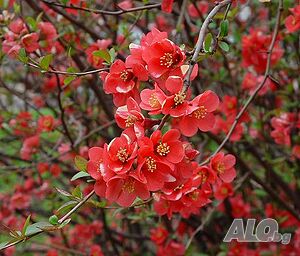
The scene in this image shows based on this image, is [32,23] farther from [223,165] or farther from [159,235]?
[159,235]

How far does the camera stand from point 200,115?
3.40 ft

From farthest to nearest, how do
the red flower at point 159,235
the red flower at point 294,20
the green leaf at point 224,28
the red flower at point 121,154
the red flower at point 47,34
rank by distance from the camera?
1. the red flower at point 159,235
2. the red flower at point 47,34
3. the red flower at point 294,20
4. the green leaf at point 224,28
5. the red flower at point 121,154

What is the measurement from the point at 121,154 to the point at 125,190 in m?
0.09

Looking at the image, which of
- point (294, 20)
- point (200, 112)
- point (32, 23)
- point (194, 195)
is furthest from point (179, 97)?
point (32, 23)

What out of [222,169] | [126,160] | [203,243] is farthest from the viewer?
[203,243]

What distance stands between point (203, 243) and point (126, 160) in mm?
1490

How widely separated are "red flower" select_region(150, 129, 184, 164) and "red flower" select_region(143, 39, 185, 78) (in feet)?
0.40

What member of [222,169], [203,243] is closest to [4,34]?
[222,169]

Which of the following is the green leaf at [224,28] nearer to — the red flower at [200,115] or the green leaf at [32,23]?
the red flower at [200,115]

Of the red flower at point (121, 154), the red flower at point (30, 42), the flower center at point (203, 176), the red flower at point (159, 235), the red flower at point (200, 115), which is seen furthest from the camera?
the red flower at point (159, 235)

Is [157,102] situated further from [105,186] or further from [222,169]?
[222,169]

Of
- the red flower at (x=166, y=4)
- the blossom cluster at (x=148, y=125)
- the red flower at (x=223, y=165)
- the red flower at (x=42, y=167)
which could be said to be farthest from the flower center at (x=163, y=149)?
the red flower at (x=42, y=167)

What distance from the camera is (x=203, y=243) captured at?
7.56 feet

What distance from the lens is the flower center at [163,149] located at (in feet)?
3.04
